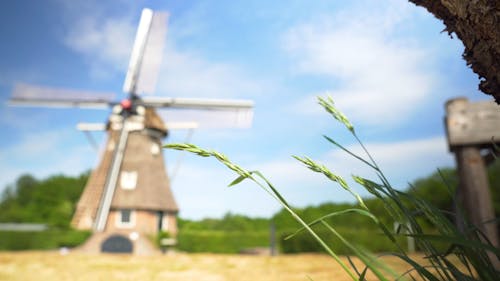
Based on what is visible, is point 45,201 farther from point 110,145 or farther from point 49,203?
point 110,145

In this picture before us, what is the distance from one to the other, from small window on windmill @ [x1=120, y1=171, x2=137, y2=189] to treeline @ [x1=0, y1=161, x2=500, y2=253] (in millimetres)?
3703

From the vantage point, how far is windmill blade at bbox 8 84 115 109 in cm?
2069

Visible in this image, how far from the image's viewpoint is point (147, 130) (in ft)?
75.6

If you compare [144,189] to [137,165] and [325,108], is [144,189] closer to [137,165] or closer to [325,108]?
[137,165]

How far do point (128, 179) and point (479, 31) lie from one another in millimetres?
24391

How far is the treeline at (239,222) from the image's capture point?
1639cm

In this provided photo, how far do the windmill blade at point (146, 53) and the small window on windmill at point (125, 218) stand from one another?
7.45m

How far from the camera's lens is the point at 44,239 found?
22.3 meters

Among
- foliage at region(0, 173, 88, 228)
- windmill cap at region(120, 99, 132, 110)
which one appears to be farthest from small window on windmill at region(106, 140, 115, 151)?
foliage at region(0, 173, 88, 228)

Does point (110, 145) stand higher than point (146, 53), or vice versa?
point (146, 53)

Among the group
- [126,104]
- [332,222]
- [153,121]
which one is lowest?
[332,222]

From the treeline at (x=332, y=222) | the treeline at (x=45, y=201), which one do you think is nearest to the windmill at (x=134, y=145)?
the treeline at (x=332, y=222)

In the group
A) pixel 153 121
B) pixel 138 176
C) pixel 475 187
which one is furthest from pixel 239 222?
pixel 475 187

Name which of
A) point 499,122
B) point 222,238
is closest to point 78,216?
point 222,238
